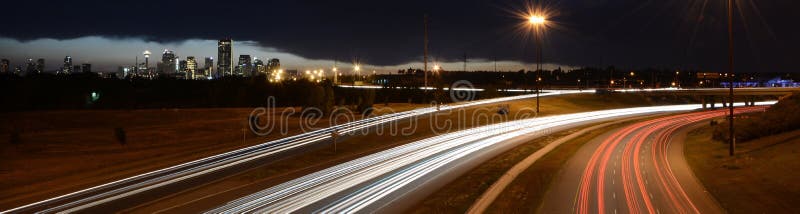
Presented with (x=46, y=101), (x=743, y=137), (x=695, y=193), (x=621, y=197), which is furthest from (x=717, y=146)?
(x=46, y=101)

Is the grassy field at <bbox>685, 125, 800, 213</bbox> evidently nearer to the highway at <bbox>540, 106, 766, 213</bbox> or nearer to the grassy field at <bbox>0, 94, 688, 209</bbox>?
the highway at <bbox>540, 106, 766, 213</bbox>

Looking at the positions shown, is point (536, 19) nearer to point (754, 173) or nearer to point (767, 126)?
point (767, 126)

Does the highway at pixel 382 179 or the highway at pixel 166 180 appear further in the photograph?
the highway at pixel 166 180

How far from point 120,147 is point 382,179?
1840cm

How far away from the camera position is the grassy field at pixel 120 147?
21.5m

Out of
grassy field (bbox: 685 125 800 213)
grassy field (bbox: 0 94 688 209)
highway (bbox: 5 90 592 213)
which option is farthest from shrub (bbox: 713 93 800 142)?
highway (bbox: 5 90 592 213)

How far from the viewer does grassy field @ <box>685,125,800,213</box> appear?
57.3 ft

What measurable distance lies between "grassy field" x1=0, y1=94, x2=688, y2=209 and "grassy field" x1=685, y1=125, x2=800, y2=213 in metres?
14.5

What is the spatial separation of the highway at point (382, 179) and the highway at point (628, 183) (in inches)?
168

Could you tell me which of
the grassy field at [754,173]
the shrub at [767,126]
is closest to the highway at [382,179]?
the grassy field at [754,173]

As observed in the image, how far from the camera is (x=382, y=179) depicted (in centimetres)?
2106

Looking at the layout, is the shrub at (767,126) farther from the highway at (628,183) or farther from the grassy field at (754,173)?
the highway at (628,183)

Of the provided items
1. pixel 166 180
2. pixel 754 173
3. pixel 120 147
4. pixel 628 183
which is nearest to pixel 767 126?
pixel 754 173

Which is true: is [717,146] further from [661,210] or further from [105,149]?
[105,149]
